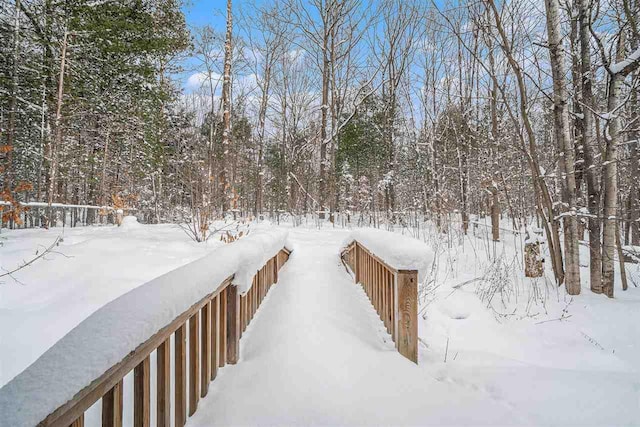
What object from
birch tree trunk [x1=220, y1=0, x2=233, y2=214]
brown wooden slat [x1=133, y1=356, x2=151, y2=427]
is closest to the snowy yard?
brown wooden slat [x1=133, y1=356, x2=151, y2=427]

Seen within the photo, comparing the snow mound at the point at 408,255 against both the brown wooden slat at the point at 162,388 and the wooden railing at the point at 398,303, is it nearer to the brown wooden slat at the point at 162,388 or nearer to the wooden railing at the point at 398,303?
the wooden railing at the point at 398,303

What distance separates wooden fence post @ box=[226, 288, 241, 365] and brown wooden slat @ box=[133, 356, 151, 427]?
959 millimetres

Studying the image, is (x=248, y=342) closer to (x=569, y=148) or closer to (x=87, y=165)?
(x=569, y=148)

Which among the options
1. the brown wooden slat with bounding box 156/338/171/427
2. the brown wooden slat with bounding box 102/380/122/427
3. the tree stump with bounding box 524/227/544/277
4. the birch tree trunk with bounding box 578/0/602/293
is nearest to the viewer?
the brown wooden slat with bounding box 102/380/122/427

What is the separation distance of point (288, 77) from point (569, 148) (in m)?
14.9

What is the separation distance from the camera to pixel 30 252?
4215 mm

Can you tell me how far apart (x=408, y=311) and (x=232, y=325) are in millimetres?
1168

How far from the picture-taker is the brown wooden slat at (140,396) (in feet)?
3.59

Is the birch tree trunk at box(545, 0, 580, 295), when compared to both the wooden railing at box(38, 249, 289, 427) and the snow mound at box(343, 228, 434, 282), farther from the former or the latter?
the wooden railing at box(38, 249, 289, 427)

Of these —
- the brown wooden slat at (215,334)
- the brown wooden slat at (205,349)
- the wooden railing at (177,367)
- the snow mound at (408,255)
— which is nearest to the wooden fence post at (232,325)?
the wooden railing at (177,367)

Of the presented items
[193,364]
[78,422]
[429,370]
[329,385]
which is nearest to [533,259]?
[429,370]

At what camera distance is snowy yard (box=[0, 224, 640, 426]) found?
1.66 m

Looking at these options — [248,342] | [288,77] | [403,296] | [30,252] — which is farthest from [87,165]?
[403,296]

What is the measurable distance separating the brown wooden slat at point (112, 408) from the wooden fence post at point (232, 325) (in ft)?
3.76
